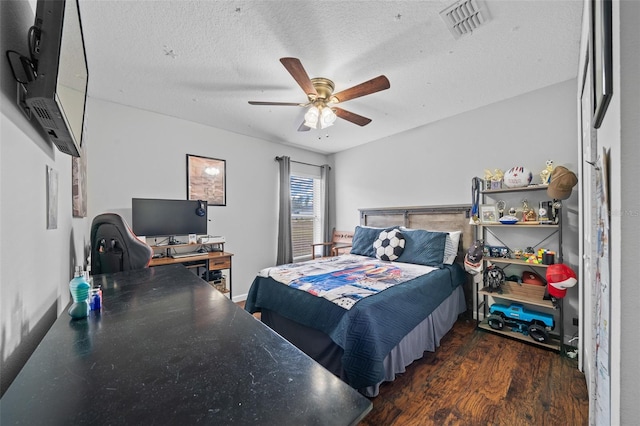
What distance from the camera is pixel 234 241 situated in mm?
3838

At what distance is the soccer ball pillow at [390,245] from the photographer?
316 cm

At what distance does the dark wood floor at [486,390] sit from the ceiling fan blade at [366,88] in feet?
7.47

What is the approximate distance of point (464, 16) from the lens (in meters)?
1.66

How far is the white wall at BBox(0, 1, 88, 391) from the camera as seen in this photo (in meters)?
0.65

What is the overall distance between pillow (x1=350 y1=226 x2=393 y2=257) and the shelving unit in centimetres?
127

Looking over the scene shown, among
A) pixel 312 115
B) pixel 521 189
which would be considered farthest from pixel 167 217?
pixel 521 189

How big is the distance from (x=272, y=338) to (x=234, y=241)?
329 cm

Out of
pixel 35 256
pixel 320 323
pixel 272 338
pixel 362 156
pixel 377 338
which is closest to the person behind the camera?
pixel 272 338

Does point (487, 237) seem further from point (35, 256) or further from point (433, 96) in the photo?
point (35, 256)

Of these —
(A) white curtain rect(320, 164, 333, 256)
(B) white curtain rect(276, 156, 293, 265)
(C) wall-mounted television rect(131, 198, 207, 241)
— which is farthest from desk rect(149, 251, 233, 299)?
(A) white curtain rect(320, 164, 333, 256)

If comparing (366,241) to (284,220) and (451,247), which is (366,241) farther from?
(284,220)

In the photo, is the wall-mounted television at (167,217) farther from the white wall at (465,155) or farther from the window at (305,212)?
the white wall at (465,155)

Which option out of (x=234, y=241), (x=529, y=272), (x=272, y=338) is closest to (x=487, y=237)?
(x=529, y=272)

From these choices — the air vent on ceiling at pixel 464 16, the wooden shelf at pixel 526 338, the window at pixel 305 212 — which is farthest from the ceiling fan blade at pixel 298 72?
the wooden shelf at pixel 526 338
